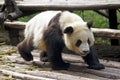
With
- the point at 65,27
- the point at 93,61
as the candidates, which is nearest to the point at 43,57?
the point at 93,61

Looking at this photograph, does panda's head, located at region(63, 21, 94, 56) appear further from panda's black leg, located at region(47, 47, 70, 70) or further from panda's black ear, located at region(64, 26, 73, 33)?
panda's black leg, located at region(47, 47, 70, 70)

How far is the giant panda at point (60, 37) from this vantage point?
14.3ft

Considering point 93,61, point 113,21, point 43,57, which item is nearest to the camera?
point 93,61

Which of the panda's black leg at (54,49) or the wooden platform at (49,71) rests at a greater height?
the panda's black leg at (54,49)

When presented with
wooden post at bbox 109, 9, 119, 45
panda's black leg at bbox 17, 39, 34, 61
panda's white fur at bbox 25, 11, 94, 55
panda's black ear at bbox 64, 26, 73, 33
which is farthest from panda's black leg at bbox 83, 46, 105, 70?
wooden post at bbox 109, 9, 119, 45

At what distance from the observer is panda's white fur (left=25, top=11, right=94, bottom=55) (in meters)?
4.36

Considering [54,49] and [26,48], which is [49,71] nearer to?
[54,49]

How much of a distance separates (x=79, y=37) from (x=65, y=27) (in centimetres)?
22

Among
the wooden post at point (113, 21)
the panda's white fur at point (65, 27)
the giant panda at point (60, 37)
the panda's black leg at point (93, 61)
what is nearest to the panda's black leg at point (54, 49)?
the giant panda at point (60, 37)

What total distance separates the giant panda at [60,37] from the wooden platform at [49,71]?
120 mm

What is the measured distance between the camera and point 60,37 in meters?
4.55

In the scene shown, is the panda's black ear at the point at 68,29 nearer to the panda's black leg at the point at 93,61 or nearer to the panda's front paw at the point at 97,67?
the panda's black leg at the point at 93,61

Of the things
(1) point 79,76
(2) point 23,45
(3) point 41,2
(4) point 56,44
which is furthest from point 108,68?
(3) point 41,2

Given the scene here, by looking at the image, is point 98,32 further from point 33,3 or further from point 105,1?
point 33,3
